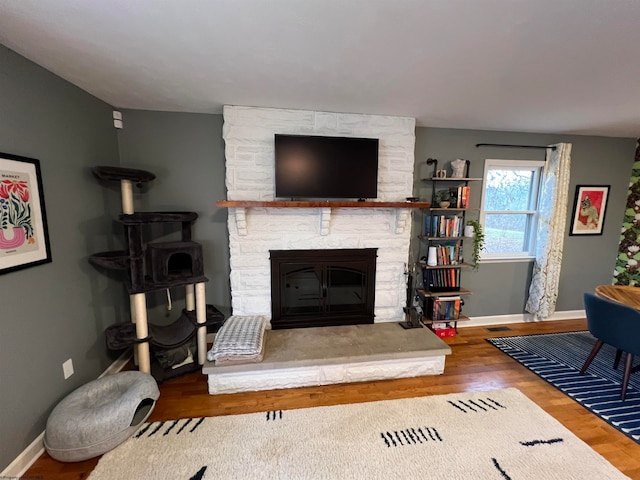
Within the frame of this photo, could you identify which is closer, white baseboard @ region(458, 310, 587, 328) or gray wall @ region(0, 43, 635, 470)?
gray wall @ region(0, 43, 635, 470)

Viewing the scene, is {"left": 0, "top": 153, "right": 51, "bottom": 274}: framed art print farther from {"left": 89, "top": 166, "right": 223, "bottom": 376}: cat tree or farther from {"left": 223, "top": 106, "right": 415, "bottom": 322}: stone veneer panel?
{"left": 223, "top": 106, "right": 415, "bottom": 322}: stone veneer panel

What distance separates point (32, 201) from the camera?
166 cm

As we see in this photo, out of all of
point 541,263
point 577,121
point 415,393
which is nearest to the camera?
point 415,393

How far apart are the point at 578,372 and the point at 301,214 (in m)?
3.01

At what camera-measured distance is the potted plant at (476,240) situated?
3.17 metres

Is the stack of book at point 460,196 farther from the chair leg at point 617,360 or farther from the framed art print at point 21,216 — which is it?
the framed art print at point 21,216

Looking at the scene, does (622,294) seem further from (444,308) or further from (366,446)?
(366,446)

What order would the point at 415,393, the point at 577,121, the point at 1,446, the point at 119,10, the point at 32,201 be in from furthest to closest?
1. the point at 577,121
2. the point at 415,393
3. the point at 32,201
4. the point at 1,446
5. the point at 119,10

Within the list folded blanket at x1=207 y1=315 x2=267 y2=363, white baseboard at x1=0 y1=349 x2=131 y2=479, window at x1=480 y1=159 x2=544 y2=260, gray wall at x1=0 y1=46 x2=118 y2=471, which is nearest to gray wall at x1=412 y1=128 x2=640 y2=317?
window at x1=480 y1=159 x2=544 y2=260

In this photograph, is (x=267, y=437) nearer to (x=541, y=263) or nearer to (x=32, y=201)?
(x=32, y=201)

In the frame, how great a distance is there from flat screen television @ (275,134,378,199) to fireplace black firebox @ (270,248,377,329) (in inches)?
24.4

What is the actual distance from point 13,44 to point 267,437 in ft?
8.86

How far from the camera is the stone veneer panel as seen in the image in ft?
8.66

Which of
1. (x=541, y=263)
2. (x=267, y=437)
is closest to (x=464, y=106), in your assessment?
(x=541, y=263)
